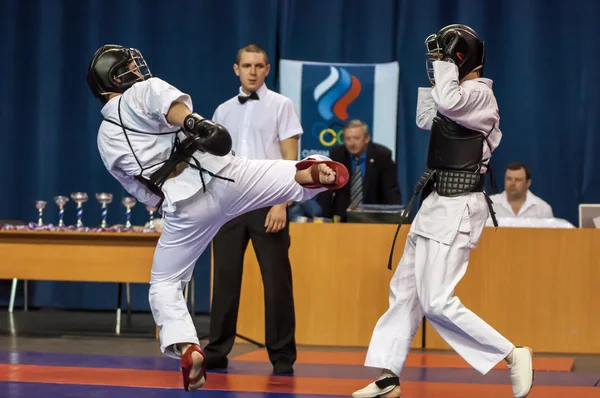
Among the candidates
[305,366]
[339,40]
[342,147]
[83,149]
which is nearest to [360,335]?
[305,366]

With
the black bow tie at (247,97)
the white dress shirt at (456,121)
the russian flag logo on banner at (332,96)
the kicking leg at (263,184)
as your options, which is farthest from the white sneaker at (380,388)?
the russian flag logo on banner at (332,96)

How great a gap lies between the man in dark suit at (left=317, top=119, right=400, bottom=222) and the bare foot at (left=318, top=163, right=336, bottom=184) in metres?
3.60

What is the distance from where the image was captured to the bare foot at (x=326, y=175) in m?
3.45

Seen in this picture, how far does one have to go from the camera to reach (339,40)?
8469 millimetres

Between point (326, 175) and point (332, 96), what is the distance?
499cm

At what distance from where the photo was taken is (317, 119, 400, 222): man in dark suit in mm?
7098

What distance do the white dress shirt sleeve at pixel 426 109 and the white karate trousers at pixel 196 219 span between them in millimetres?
664

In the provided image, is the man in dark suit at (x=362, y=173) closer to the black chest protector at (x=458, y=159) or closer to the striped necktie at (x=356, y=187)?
the striped necktie at (x=356, y=187)

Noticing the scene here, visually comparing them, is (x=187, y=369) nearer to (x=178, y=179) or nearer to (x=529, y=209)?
(x=178, y=179)

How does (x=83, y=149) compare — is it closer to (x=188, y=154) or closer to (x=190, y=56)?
(x=190, y=56)

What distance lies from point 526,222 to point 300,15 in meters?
3.55

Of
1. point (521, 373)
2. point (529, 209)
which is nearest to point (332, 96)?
point (529, 209)

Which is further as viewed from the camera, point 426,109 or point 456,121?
point 426,109

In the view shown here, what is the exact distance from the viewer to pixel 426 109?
13.0 ft
